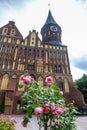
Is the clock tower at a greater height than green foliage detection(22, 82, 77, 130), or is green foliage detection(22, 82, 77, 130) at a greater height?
the clock tower

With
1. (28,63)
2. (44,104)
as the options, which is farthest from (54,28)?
(44,104)

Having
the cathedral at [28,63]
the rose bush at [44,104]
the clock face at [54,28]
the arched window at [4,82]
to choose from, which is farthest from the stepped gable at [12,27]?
the rose bush at [44,104]

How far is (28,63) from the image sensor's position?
77.8ft

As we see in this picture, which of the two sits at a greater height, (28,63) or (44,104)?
(28,63)

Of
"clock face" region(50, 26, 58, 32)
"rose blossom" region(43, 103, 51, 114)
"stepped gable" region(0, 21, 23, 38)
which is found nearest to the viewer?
"rose blossom" region(43, 103, 51, 114)

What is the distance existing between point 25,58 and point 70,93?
1083cm

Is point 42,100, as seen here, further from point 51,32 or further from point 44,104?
point 51,32

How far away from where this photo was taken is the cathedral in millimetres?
20812

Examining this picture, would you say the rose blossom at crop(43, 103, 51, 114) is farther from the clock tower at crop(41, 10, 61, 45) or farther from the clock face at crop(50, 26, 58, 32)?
the clock face at crop(50, 26, 58, 32)

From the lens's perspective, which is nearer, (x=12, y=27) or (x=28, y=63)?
(x=28, y=63)

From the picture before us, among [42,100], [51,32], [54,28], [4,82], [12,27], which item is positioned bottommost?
[42,100]

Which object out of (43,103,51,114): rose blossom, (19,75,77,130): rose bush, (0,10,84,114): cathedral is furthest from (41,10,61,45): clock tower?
(43,103,51,114): rose blossom

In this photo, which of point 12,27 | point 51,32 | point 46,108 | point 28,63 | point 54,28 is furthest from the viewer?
point 54,28

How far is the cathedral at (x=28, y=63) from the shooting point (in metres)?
20.8
